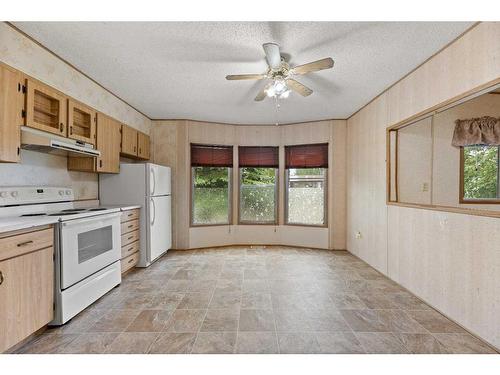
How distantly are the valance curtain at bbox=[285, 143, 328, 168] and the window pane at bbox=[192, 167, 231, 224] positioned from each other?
1.25m

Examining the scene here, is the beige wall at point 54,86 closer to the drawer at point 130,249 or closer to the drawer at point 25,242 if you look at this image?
the drawer at point 25,242

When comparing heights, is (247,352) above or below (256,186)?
below

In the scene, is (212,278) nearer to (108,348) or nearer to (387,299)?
(108,348)

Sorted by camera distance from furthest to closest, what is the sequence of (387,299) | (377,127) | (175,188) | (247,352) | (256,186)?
1. (256,186)
2. (175,188)
3. (377,127)
4. (387,299)
5. (247,352)

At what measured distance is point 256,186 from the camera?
5242 mm

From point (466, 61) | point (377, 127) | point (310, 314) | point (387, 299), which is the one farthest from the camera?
point (377, 127)

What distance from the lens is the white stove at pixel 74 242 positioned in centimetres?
218

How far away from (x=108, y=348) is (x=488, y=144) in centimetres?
465

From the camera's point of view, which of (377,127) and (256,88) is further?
(377,127)

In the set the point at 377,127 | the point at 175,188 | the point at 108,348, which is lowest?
the point at 108,348

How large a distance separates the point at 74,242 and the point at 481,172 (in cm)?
480

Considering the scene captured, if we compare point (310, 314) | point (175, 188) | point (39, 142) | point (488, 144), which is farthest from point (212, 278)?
point (488, 144)

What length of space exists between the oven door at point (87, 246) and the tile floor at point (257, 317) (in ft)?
1.27

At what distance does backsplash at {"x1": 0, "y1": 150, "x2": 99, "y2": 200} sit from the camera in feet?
7.77
